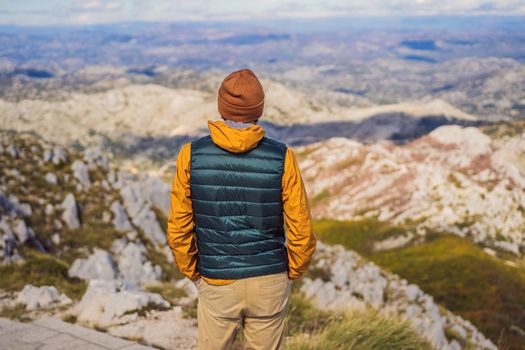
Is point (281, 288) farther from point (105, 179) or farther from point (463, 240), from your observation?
point (463, 240)

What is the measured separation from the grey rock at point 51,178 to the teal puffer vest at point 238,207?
30717 millimetres

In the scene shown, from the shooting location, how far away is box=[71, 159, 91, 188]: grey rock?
36.0m

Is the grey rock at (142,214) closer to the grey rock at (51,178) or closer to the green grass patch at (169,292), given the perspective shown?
the grey rock at (51,178)

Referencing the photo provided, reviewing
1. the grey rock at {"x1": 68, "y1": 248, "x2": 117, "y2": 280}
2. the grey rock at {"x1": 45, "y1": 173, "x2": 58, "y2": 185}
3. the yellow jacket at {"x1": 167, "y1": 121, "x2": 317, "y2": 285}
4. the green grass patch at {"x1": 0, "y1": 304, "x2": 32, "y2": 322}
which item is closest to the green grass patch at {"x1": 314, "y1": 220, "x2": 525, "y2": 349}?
the grey rock at {"x1": 68, "y1": 248, "x2": 117, "y2": 280}

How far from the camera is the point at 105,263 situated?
84.1 feet

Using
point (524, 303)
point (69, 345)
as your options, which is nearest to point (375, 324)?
point (69, 345)

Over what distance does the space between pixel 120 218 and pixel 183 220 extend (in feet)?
92.4

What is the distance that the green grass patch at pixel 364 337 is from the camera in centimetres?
952

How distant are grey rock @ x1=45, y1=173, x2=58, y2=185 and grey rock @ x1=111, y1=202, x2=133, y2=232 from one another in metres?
4.44

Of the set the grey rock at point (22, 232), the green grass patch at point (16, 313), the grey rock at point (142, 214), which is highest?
the green grass patch at point (16, 313)

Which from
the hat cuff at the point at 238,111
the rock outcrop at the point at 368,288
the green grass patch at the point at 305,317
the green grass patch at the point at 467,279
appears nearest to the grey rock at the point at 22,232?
the rock outcrop at the point at 368,288

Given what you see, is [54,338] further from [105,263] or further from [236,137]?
[105,263]

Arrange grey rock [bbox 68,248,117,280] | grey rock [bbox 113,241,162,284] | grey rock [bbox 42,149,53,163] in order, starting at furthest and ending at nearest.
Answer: grey rock [bbox 42,149,53,163]
grey rock [bbox 113,241,162,284]
grey rock [bbox 68,248,117,280]

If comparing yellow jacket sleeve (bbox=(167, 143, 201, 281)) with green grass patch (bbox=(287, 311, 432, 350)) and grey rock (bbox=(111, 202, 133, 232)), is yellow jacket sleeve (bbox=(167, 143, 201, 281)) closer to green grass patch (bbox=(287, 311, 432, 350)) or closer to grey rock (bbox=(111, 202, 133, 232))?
green grass patch (bbox=(287, 311, 432, 350))
